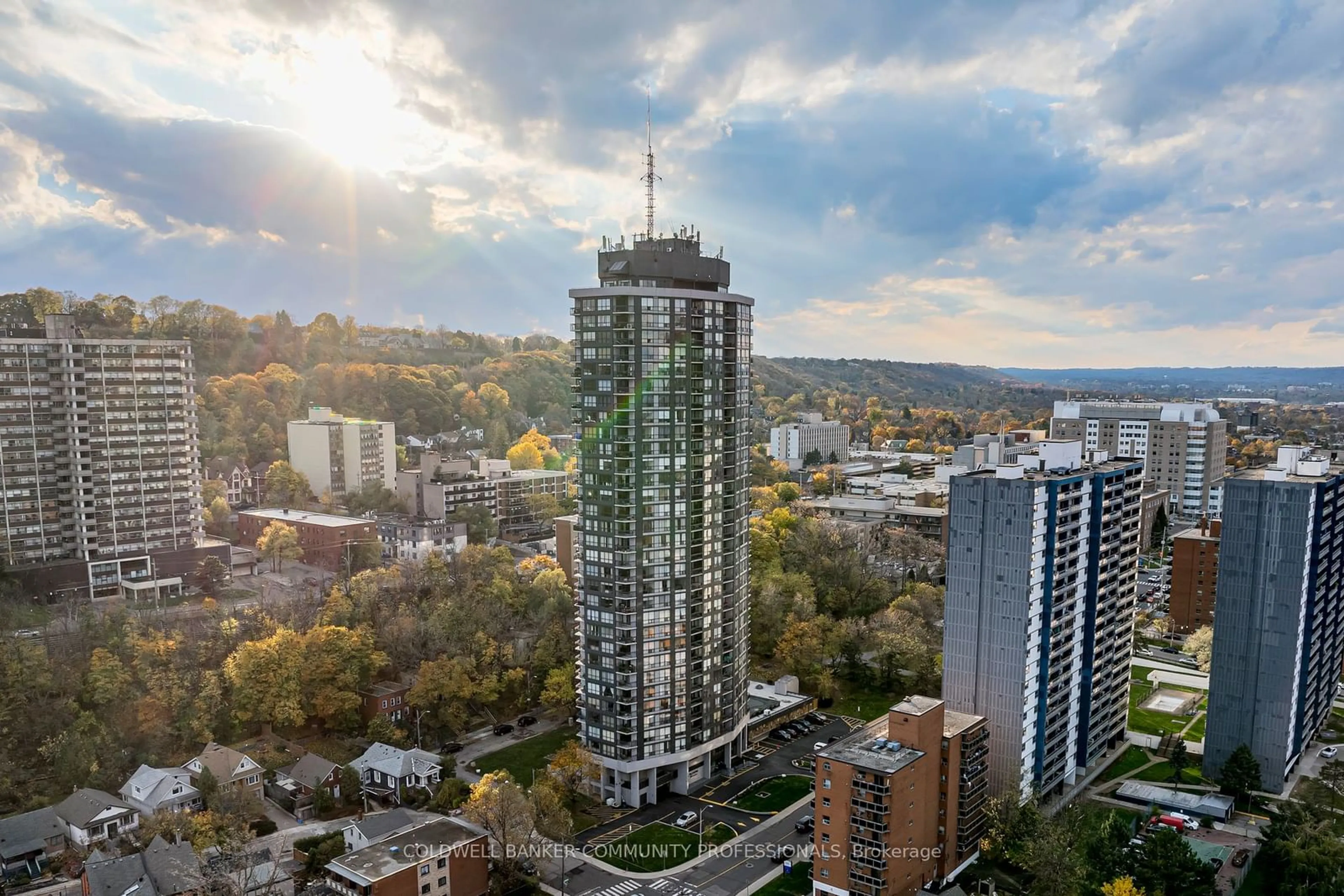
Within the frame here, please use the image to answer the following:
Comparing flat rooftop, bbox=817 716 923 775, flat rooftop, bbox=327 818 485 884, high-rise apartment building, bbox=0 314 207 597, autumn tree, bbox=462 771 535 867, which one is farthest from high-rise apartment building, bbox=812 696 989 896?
high-rise apartment building, bbox=0 314 207 597

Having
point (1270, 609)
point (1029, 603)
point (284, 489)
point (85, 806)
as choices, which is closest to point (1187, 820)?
point (1270, 609)

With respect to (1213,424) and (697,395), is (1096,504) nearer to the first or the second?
(697,395)

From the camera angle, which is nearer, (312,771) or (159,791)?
(159,791)

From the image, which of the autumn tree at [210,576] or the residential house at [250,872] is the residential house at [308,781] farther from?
the autumn tree at [210,576]

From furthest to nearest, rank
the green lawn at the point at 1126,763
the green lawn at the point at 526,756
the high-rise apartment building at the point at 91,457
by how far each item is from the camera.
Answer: the high-rise apartment building at the point at 91,457
the green lawn at the point at 1126,763
the green lawn at the point at 526,756

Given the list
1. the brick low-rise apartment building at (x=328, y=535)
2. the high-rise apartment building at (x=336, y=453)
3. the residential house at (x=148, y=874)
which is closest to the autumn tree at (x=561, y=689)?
the residential house at (x=148, y=874)

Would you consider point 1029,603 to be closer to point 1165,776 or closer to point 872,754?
point 872,754

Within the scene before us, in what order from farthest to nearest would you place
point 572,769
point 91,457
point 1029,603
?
Result: point 91,457
point 572,769
point 1029,603
